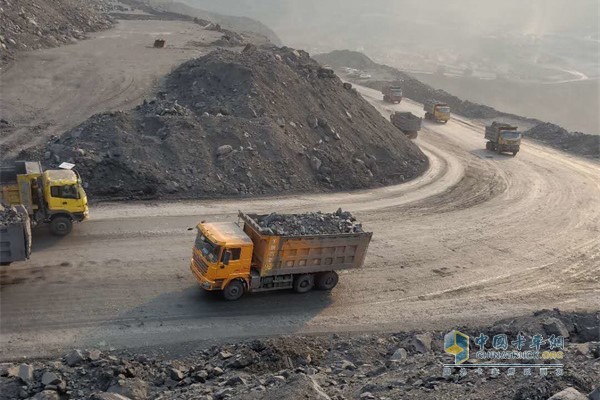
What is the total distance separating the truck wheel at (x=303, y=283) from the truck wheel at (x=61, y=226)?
8.59 metres

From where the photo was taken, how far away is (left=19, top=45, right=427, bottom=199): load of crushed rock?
25859 millimetres

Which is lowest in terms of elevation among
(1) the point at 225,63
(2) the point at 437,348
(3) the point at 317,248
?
(2) the point at 437,348

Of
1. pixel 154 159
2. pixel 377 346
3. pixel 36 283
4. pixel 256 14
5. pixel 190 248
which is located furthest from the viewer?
pixel 256 14

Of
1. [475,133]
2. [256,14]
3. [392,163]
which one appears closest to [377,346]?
[392,163]

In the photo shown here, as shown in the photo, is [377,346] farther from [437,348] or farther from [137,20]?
[137,20]

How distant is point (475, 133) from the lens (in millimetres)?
50375

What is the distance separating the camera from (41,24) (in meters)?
51.6

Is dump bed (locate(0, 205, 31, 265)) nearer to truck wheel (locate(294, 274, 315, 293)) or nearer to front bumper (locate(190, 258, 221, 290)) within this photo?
front bumper (locate(190, 258, 221, 290))

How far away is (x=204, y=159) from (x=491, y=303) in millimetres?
14372

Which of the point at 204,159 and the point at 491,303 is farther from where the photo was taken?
the point at 204,159

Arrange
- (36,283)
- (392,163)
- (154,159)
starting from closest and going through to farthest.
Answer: (36,283) → (154,159) → (392,163)

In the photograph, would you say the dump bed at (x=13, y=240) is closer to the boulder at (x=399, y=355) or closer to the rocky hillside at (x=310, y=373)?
the rocky hillside at (x=310, y=373)

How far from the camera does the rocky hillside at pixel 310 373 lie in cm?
1131

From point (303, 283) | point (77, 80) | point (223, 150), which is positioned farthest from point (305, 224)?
point (77, 80)
